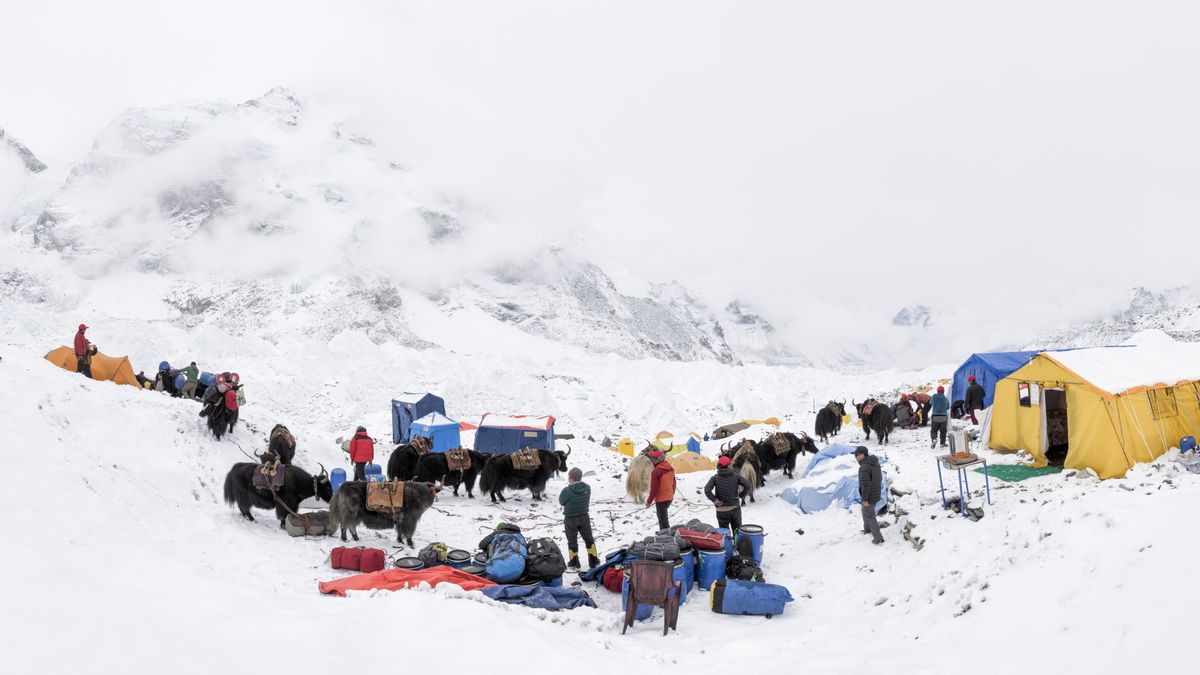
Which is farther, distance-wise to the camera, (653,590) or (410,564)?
(410,564)

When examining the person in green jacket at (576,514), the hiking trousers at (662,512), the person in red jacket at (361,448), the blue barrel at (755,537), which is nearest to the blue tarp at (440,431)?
the person in red jacket at (361,448)

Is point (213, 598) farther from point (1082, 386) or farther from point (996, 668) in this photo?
point (1082, 386)

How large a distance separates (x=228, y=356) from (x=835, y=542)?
161 feet

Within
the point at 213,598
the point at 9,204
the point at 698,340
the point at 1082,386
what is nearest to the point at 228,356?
the point at 213,598

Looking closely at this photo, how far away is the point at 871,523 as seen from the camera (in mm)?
9930

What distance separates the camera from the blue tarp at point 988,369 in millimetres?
19547

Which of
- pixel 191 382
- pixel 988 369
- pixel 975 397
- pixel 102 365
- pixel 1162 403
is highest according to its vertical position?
pixel 102 365

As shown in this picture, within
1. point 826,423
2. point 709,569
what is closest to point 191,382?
point 709,569

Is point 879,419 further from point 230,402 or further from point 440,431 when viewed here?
point 230,402

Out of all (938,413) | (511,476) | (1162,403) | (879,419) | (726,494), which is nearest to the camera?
(726,494)

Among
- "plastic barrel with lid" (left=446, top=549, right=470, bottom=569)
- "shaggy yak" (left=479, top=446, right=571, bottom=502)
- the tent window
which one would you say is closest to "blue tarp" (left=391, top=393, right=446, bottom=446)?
"shaggy yak" (left=479, top=446, right=571, bottom=502)

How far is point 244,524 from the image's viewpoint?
9.78 metres

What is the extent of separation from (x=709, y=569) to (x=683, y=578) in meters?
0.64

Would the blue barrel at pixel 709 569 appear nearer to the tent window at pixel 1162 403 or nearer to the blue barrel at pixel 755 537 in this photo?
the blue barrel at pixel 755 537
